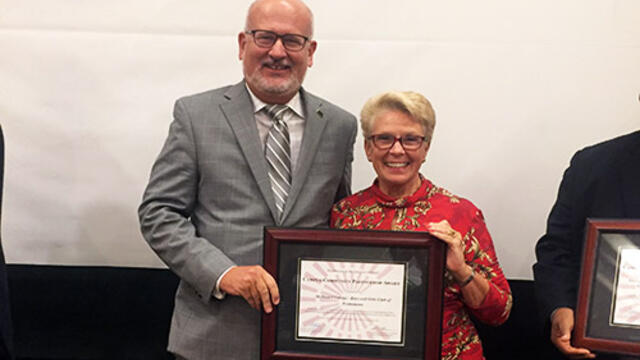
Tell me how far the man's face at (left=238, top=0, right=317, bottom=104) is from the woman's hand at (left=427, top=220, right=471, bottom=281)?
565 mm

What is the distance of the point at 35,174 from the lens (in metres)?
2.44

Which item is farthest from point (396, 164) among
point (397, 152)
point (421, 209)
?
point (421, 209)

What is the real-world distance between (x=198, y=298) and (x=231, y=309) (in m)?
0.10

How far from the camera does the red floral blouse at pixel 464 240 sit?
1.61 metres

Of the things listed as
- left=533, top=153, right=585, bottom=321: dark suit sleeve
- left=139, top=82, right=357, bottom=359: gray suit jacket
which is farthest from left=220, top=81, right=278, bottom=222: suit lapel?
left=533, top=153, right=585, bottom=321: dark suit sleeve

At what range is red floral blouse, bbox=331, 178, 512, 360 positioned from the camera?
5.27 ft

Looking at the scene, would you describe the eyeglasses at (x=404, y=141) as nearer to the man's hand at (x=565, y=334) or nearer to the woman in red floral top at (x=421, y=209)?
the woman in red floral top at (x=421, y=209)

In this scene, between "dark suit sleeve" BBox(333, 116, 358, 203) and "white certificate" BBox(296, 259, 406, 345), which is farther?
"dark suit sleeve" BBox(333, 116, 358, 203)

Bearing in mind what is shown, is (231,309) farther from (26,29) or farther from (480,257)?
(26,29)

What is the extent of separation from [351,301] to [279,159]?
0.45 meters

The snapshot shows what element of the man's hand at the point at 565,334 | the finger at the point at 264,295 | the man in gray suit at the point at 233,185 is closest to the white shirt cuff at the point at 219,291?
the man in gray suit at the point at 233,185

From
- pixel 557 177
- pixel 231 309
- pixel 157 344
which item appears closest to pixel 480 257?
pixel 231 309

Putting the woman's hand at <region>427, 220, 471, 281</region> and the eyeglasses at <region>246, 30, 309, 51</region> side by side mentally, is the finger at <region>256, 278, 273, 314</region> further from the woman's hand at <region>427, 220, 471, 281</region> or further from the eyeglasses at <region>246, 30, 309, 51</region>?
the eyeglasses at <region>246, 30, 309, 51</region>

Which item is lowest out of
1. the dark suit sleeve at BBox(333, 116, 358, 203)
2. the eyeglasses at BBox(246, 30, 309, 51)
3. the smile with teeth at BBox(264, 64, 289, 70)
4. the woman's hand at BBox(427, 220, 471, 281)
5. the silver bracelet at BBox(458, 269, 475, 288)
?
the silver bracelet at BBox(458, 269, 475, 288)
